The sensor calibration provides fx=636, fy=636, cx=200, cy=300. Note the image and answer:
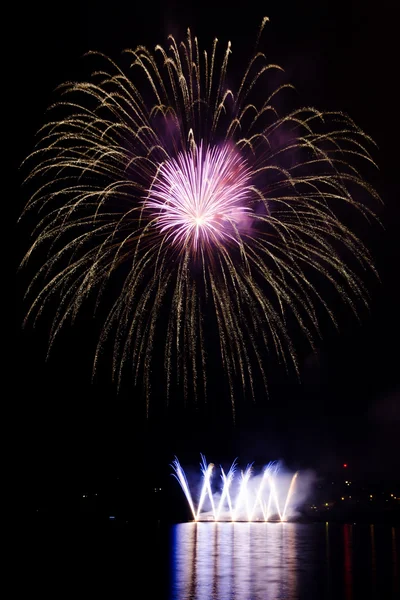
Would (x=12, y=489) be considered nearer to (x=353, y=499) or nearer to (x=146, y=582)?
(x=146, y=582)

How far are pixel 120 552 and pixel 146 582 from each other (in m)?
17.0

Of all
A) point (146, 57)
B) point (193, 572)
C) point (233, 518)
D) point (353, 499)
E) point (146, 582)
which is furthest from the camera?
point (353, 499)

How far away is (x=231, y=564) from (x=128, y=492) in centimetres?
9223

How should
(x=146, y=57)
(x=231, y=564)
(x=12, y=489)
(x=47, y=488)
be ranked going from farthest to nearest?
1. (x=47, y=488)
2. (x=12, y=489)
3. (x=231, y=564)
4. (x=146, y=57)

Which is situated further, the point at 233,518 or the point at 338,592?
the point at 233,518

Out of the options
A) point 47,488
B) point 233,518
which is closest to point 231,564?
point 47,488

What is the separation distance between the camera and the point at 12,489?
257 feet

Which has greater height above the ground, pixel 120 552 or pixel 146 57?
pixel 146 57

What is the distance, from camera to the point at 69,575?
99.9ft

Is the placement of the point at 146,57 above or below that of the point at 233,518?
above

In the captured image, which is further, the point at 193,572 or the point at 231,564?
the point at 231,564

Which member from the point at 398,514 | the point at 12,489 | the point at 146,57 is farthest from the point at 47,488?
the point at 398,514

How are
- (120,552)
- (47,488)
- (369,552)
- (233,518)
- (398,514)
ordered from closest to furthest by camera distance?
(120,552)
(369,552)
(47,488)
(233,518)
(398,514)

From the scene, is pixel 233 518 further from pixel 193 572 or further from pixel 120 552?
pixel 193 572
